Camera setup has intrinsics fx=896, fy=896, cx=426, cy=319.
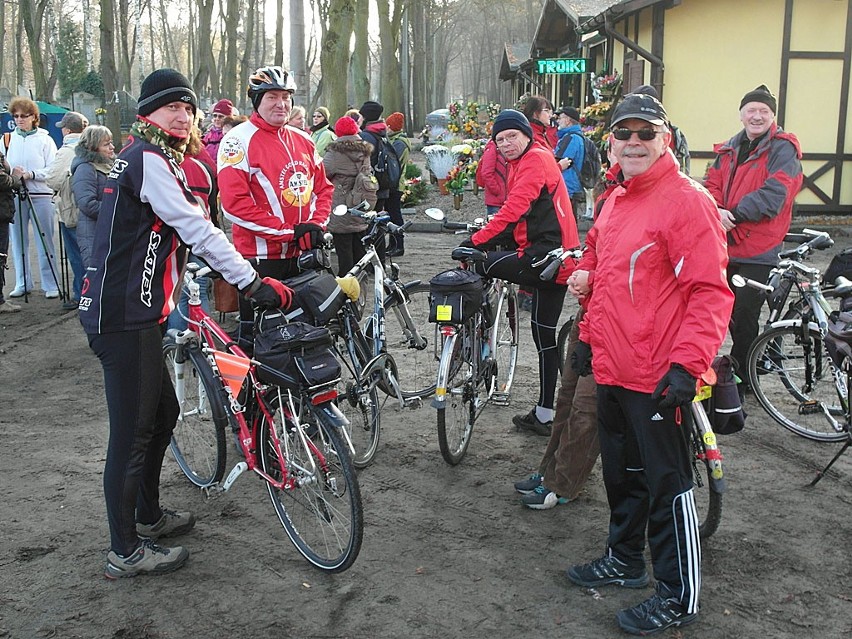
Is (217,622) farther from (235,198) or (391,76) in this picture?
(391,76)

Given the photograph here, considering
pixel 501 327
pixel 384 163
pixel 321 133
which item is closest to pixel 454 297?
pixel 501 327

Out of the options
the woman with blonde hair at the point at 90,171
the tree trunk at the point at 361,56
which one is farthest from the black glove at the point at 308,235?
the tree trunk at the point at 361,56

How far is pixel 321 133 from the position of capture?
12.9 meters

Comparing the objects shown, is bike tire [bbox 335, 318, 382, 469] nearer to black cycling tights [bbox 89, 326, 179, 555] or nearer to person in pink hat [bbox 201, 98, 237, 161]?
black cycling tights [bbox 89, 326, 179, 555]

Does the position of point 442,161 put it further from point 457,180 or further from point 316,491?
point 316,491

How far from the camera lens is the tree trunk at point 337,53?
18.3 m

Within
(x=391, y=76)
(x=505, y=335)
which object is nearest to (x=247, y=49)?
Answer: (x=391, y=76)

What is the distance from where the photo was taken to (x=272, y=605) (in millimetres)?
3773

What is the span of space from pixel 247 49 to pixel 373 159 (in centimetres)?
3123

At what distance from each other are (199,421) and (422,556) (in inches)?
62.3

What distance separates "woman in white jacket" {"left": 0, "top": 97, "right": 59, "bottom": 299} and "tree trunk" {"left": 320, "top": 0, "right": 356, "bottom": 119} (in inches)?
346

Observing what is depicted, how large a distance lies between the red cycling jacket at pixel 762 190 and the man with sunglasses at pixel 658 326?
2.86 meters

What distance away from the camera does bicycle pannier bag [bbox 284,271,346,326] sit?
4582 mm

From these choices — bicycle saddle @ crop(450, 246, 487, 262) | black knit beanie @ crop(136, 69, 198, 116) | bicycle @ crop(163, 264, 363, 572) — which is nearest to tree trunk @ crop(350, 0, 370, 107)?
bicycle saddle @ crop(450, 246, 487, 262)
